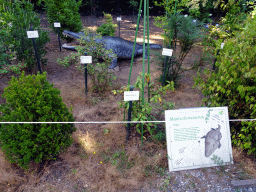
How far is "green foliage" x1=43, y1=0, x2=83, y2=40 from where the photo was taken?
21.2 feet

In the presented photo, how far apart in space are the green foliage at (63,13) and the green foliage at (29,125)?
17.0 feet

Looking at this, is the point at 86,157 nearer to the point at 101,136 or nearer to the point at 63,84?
the point at 101,136

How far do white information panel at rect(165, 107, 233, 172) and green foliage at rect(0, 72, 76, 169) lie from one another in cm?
139

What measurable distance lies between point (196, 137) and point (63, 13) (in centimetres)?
642

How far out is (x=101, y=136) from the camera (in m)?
2.90

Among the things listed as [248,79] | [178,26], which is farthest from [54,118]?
[178,26]

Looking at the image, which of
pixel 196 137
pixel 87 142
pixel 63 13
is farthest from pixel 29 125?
pixel 63 13

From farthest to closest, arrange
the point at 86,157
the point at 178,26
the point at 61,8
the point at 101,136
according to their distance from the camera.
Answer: the point at 61,8
the point at 178,26
the point at 101,136
the point at 86,157

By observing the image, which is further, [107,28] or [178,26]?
[107,28]

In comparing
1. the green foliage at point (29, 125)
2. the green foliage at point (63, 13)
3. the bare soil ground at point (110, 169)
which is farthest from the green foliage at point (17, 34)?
the bare soil ground at point (110, 169)

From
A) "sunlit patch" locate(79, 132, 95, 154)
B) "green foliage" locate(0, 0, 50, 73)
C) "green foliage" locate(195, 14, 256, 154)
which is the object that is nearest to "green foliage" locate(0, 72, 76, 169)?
"sunlit patch" locate(79, 132, 95, 154)

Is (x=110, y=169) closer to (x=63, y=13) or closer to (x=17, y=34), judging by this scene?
(x=17, y=34)

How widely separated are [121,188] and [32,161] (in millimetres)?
1230

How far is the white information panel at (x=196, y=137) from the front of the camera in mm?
2273
